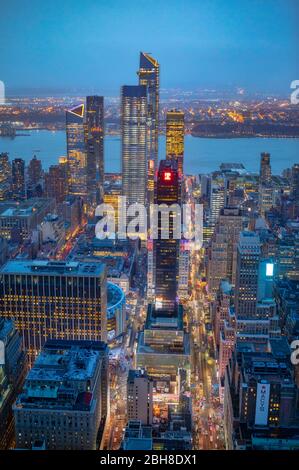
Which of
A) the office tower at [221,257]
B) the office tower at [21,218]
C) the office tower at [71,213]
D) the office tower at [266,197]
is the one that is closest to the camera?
the office tower at [221,257]

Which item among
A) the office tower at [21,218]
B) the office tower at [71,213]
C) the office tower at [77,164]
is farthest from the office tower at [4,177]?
the office tower at [71,213]

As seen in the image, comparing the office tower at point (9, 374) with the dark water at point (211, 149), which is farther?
the dark water at point (211, 149)

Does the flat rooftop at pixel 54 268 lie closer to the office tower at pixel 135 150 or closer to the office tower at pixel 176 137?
the office tower at pixel 176 137

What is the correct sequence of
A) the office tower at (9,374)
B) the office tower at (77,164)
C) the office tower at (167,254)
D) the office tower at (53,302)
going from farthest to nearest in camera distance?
the office tower at (77,164) < the office tower at (167,254) < the office tower at (53,302) < the office tower at (9,374)

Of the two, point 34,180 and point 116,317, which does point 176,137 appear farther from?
point 34,180

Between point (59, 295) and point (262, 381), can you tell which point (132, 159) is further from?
point (262, 381)
